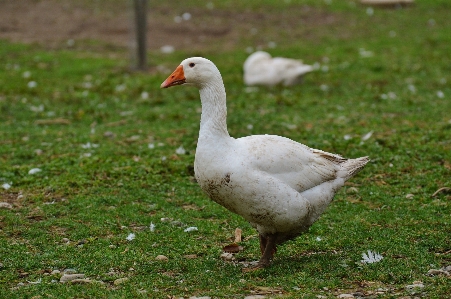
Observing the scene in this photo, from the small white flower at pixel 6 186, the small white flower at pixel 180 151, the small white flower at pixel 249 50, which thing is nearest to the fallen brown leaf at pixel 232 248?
the small white flower at pixel 6 186

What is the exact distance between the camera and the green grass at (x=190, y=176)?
619 cm

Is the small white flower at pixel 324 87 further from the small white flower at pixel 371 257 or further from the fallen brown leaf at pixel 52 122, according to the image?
the small white flower at pixel 371 257

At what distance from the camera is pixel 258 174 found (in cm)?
615

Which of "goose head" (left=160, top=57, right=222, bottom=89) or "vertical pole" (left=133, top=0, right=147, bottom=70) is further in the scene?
"vertical pole" (left=133, top=0, right=147, bottom=70)

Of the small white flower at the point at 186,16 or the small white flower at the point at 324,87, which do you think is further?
the small white flower at the point at 186,16

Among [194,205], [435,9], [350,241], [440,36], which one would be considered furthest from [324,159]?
[435,9]

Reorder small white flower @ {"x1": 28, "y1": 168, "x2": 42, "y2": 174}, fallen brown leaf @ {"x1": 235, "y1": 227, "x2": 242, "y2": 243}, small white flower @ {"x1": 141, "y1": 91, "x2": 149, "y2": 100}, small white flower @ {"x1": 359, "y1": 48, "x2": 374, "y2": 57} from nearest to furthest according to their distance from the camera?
fallen brown leaf @ {"x1": 235, "y1": 227, "x2": 242, "y2": 243} → small white flower @ {"x1": 28, "y1": 168, "x2": 42, "y2": 174} → small white flower @ {"x1": 141, "y1": 91, "x2": 149, "y2": 100} → small white flower @ {"x1": 359, "y1": 48, "x2": 374, "y2": 57}

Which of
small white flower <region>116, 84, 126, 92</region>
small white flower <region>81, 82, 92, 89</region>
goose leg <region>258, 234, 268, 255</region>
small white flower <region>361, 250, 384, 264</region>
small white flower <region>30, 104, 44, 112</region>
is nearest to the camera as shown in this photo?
small white flower <region>361, 250, 384, 264</region>

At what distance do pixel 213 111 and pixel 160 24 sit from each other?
53.1 feet

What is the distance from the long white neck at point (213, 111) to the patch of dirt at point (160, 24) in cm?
1322

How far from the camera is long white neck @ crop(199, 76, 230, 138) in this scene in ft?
20.7

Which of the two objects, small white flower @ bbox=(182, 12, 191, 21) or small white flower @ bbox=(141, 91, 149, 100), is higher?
small white flower @ bbox=(182, 12, 191, 21)

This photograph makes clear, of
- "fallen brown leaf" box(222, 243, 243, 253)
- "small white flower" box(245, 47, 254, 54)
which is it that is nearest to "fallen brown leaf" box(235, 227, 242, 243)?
"fallen brown leaf" box(222, 243, 243, 253)

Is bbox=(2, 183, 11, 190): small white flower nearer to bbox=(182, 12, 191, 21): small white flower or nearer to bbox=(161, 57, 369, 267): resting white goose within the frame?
bbox=(161, 57, 369, 267): resting white goose
